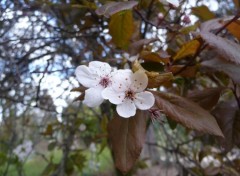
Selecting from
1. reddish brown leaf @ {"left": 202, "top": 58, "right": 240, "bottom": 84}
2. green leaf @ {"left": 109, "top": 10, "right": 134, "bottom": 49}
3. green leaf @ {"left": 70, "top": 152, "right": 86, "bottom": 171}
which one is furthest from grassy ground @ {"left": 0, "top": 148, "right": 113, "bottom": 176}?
reddish brown leaf @ {"left": 202, "top": 58, "right": 240, "bottom": 84}

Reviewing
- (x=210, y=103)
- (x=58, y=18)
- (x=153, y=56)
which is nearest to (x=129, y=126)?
(x=153, y=56)

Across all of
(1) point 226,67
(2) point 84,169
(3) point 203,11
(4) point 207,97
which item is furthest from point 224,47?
(2) point 84,169

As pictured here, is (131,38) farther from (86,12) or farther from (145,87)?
(145,87)

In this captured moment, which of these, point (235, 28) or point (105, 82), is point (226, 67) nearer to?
point (235, 28)

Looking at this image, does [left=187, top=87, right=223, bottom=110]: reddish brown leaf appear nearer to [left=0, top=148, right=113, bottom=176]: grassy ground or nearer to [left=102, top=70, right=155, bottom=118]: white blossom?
[left=102, top=70, right=155, bottom=118]: white blossom

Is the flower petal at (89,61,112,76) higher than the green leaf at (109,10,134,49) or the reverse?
higher

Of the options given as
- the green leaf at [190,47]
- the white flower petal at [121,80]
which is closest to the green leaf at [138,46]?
the green leaf at [190,47]

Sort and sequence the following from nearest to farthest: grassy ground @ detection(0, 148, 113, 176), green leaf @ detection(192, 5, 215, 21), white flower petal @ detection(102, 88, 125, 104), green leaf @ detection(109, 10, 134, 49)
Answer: white flower petal @ detection(102, 88, 125, 104), green leaf @ detection(109, 10, 134, 49), green leaf @ detection(192, 5, 215, 21), grassy ground @ detection(0, 148, 113, 176)
